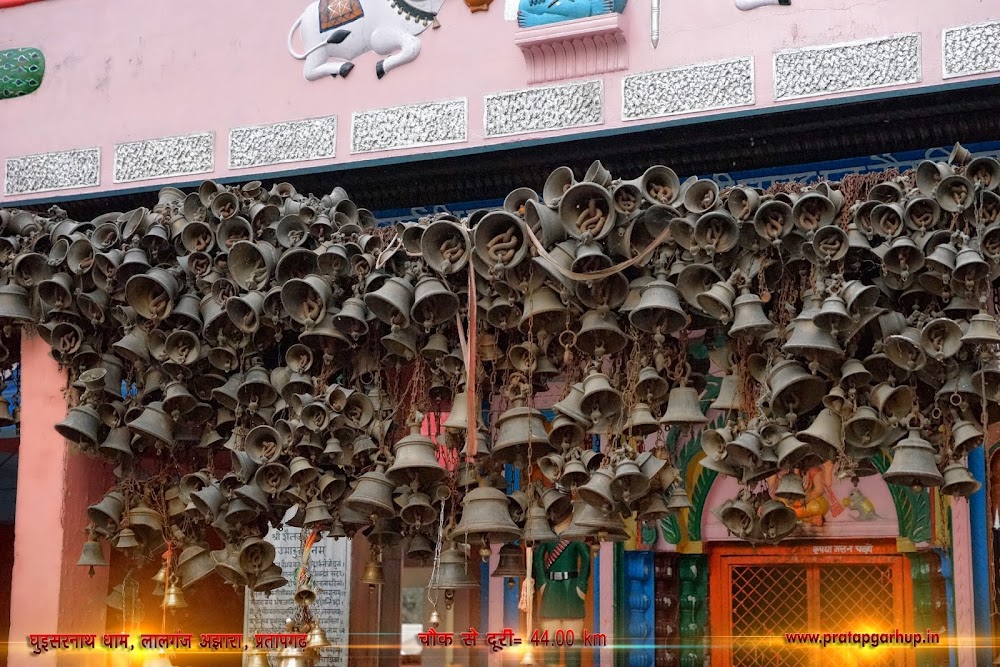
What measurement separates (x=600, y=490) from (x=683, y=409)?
38 centimetres

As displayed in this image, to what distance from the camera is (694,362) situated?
4934 millimetres

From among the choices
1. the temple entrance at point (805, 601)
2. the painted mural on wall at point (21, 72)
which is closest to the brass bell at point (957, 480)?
the temple entrance at point (805, 601)

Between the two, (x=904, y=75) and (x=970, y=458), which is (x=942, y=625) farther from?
(x=904, y=75)

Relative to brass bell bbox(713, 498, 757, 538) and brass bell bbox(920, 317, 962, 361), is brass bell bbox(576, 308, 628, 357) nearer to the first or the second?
brass bell bbox(713, 498, 757, 538)

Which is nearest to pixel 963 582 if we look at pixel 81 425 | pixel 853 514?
pixel 853 514

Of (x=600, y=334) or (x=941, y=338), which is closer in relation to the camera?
(x=941, y=338)

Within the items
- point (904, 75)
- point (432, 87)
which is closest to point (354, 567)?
point (432, 87)

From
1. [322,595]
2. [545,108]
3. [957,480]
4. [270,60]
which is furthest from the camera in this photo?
[270,60]

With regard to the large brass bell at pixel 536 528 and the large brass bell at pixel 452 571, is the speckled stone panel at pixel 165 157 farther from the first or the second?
the large brass bell at pixel 536 528

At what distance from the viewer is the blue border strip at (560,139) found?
5.78 meters

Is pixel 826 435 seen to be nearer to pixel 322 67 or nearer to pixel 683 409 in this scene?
pixel 683 409

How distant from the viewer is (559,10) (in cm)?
654

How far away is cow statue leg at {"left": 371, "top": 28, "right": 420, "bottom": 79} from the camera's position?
6.91 m

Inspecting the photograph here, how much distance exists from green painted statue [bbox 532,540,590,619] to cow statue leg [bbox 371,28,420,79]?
2.62 metres
